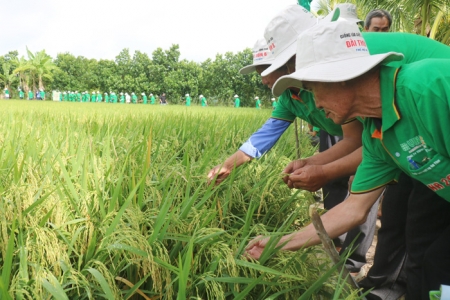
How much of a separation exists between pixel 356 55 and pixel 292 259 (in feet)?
2.08

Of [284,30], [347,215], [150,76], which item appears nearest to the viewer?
[347,215]

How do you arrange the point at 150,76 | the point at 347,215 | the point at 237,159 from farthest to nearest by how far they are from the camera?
the point at 150,76 < the point at 237,159 < the point at 347,215

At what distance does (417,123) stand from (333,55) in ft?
0.98

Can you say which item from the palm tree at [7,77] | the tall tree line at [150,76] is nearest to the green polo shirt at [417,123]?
the tall tree line at [150,76]

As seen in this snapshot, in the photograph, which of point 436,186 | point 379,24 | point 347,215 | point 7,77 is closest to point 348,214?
point 347,215

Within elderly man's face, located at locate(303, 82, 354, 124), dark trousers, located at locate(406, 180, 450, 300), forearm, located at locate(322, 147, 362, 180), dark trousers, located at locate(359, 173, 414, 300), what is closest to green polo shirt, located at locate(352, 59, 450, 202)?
elderly man's face, located at locate(303, 82, 354, 124)

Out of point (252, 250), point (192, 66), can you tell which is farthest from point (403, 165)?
point (192, 66)

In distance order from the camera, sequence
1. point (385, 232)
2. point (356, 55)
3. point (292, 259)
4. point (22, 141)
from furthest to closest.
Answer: point (22, 141) < point (385, 232) < point (292, 259) < point (356, 55)

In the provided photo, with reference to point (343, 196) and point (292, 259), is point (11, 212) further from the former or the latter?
point (343, 196)

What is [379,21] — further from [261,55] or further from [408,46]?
[408,46]

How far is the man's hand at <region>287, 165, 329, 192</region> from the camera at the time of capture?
5.88ft

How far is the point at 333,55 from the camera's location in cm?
112

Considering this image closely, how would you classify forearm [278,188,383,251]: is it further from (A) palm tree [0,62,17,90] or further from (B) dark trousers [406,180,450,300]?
(A) palm tree [0,62,17,90]

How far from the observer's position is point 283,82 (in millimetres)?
1378
